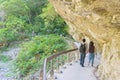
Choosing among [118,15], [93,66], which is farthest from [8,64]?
[118,15]

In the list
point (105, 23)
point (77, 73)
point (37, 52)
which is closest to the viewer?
point (105, 23)

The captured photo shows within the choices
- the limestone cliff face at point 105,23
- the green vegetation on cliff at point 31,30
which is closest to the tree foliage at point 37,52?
the green vegetation on cliff at point 31,30

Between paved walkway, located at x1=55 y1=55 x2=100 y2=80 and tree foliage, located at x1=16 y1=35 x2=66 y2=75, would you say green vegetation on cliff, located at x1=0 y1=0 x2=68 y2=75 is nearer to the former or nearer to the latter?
tree foliage, located at x1=16 y1=35 x2=66 y2=75

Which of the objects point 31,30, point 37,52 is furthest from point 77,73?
point 31,30

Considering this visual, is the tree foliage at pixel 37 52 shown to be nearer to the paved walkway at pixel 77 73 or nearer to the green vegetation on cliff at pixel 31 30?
the green vegetation on cliff at pixel 31 30

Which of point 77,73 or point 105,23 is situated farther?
point 77,73

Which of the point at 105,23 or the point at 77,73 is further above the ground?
the point at 105,23

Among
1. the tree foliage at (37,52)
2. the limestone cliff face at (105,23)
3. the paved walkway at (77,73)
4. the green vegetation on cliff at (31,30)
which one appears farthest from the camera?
the green vegetation on cliff at (31,30)

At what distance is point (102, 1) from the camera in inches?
276

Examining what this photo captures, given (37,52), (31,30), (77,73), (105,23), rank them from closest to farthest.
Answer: (105,23), (77,73), (37,52), (31,30)

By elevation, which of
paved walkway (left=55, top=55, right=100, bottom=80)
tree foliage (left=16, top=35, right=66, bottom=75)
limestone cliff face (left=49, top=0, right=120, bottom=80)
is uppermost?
limestone cliff face (left=49, top=0, right=120, bottom=80)

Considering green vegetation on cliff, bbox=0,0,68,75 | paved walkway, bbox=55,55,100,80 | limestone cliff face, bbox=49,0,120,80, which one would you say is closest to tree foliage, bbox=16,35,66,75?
green vegetation on cliff, bbox=0,0,68,75

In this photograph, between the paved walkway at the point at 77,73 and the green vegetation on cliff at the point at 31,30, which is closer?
the paved walkway at the point at 77,73

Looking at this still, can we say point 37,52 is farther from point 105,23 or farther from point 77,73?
point 105,23
